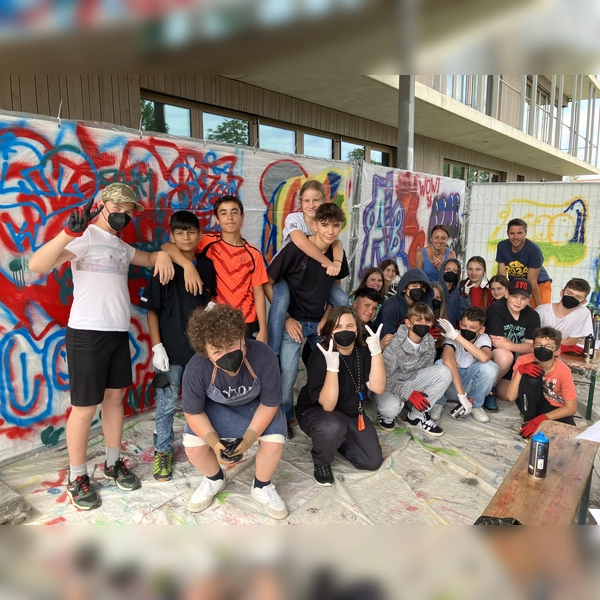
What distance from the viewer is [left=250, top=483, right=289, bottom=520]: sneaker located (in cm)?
259

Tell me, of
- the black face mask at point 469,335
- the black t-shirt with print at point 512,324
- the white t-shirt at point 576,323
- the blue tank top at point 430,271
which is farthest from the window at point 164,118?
the white t-shirt at point 576,323

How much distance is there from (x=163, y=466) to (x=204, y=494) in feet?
1.37

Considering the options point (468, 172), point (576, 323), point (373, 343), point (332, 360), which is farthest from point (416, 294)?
point (468, 172)

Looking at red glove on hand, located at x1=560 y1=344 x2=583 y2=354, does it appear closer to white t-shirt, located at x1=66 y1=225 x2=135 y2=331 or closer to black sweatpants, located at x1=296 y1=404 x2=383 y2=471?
black sweatpants, located at x1=296 y1=404 x2=383 y2=471

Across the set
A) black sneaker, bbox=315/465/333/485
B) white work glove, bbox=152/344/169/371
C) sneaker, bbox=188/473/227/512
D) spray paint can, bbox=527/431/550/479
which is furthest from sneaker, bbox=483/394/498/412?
white work glove, bbox=152/344/169/371

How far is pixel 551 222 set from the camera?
300 inches

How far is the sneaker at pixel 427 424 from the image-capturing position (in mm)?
3594

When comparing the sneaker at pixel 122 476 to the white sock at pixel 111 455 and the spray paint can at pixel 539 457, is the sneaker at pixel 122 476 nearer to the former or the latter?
the white sock at pixel 111 455

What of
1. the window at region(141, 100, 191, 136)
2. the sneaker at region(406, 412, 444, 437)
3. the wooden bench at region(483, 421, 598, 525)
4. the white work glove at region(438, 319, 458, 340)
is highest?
the window at region(141, 100, 191, 136)

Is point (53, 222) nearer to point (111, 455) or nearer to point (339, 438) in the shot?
point (111, 455)

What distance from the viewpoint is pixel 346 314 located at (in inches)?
118

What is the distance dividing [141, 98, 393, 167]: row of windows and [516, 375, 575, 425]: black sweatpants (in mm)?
3881

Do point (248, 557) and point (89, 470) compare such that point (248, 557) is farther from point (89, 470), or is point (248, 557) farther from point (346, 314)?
point (89, 470)

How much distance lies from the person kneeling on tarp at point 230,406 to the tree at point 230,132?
492cm
